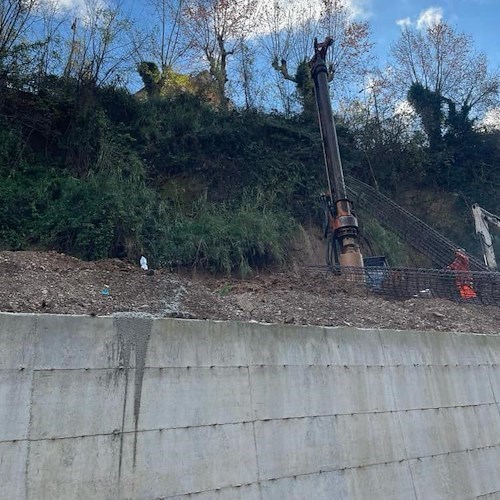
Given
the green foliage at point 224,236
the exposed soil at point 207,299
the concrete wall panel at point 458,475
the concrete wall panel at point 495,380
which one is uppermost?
the green foliage at point 224,236

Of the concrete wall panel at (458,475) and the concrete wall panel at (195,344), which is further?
the concrete wall panel at (458,475)

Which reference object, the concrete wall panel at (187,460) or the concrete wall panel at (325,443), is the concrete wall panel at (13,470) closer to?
the concrete wall panel at (187,460)

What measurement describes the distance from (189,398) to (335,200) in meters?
7.60

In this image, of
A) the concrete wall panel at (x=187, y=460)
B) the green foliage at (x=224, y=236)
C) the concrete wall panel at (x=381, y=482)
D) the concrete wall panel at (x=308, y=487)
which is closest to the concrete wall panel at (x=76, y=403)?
the concrete wall panel at (x=187, y=460)

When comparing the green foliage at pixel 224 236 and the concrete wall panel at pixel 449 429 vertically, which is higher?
the green foliage at pixel 224 236

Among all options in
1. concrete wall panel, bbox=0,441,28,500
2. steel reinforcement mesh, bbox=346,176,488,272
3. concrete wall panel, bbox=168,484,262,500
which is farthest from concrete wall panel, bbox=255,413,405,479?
steel reinforcement mesh, bbox=346,176,488,272

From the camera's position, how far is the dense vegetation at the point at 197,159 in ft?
33.3

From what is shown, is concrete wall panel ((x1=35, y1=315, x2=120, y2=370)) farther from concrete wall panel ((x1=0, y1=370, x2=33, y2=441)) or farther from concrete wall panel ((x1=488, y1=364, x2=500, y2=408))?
concrete wall panel ((x1=488, y1=364, x2=500, y2=408))

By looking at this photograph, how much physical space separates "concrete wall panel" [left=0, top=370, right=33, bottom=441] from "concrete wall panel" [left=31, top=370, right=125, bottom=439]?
6 cm

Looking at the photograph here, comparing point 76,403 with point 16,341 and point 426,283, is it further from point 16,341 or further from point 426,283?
point 426,283

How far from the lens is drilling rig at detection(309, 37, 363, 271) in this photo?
1045 cm

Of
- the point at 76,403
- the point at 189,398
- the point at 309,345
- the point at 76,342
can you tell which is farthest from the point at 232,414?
the point at 76,342

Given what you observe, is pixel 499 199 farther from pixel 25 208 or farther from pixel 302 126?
pixel 25 208

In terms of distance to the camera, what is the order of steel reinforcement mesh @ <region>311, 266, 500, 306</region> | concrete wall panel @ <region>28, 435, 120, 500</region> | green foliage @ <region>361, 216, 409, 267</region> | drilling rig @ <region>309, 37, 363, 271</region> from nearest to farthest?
concrete wall panel @ <region>28, 435, 120, 500</region>, steel reinforcement mesh @ <region>311, 266, 500, 306</region>, drilling rig @ <region>309, 37, 363, 271</region>, green foliage @ <region>361, 216, 409, 267</region>
